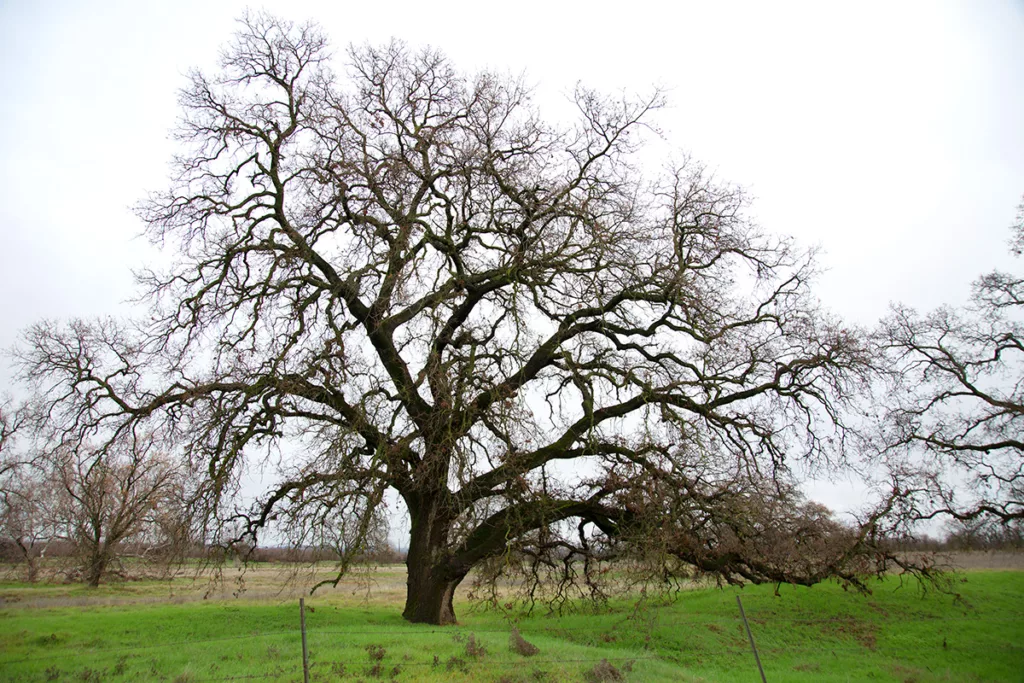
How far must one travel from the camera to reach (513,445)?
43.6 feet

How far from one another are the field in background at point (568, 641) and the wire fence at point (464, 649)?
4 cm

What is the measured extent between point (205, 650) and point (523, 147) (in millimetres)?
12861

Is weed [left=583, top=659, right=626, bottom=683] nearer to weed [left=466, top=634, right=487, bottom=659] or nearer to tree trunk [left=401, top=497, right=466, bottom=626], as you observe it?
weed [left=466, top=634, right=487, bottom=659]

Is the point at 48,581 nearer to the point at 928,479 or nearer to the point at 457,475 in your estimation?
the point at 457,475

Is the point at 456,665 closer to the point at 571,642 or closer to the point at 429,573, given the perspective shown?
the point at 571,642

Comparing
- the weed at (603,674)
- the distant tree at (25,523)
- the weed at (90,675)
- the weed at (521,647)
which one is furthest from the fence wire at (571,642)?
the distant tree at (25,523)

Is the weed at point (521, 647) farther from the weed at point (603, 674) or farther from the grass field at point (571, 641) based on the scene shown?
the weed at point (603, 674)

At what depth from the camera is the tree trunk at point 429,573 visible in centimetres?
1568

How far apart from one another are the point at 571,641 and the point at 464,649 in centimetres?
488

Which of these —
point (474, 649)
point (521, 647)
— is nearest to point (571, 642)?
point (521, 647)

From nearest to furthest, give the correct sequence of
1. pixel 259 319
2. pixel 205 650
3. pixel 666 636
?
pixel 205 650 < pixel 259 319 < pixel 666 636

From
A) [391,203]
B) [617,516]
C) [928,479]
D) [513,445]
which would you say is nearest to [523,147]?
[391,203]

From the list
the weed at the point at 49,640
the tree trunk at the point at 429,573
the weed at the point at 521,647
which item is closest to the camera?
the weed at the point at 521,647

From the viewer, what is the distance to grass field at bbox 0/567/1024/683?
9773 mm
